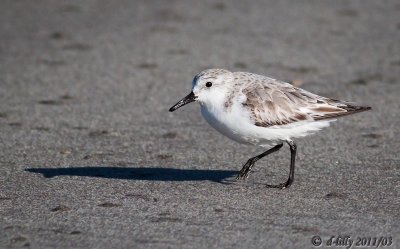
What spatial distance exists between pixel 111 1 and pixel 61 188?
6.61 m

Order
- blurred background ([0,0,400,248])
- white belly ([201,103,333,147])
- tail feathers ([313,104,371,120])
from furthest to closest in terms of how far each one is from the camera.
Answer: tail feathers ([313,104,371,120])
white belly ([201,103,333,147])
blurred background ([0,0,400,248])

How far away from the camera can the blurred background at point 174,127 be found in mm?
5707

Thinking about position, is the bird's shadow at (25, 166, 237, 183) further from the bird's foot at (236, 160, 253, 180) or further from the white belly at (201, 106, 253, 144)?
the white belly at (201, 106, 253, 144)

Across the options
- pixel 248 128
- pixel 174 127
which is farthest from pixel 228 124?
pixel 174 127

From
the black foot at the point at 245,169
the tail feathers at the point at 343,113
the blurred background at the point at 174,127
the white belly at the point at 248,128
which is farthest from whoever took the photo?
the black foot at the point at 245,169

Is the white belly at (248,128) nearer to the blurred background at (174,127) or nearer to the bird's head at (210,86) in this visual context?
the bird's head at (210,86)

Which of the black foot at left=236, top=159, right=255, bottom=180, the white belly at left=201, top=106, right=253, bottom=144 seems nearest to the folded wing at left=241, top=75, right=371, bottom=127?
the white belly at left=201, top=106, right=253, bottom=144

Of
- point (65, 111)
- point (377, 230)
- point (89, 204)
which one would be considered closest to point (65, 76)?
point (65, 111)

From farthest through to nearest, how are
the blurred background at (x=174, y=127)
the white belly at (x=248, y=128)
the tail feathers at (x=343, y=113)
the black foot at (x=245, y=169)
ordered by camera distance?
the black foot at (x=245, y=169)
the tail feathers at (x=343, y=113)
the white belly at (x=248, y=128)
the blurred background at (x=174, y=127)

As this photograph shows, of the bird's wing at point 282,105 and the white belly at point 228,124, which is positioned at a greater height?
the bird's wing at point 282,105

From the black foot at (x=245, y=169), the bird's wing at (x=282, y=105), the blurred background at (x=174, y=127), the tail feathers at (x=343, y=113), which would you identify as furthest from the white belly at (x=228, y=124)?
the tail feathers at (x=343, y=113)

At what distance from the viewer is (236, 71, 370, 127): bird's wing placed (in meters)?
6.41

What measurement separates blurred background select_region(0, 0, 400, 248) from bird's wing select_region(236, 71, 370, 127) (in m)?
0.56

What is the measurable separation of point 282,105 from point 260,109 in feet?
0.64
